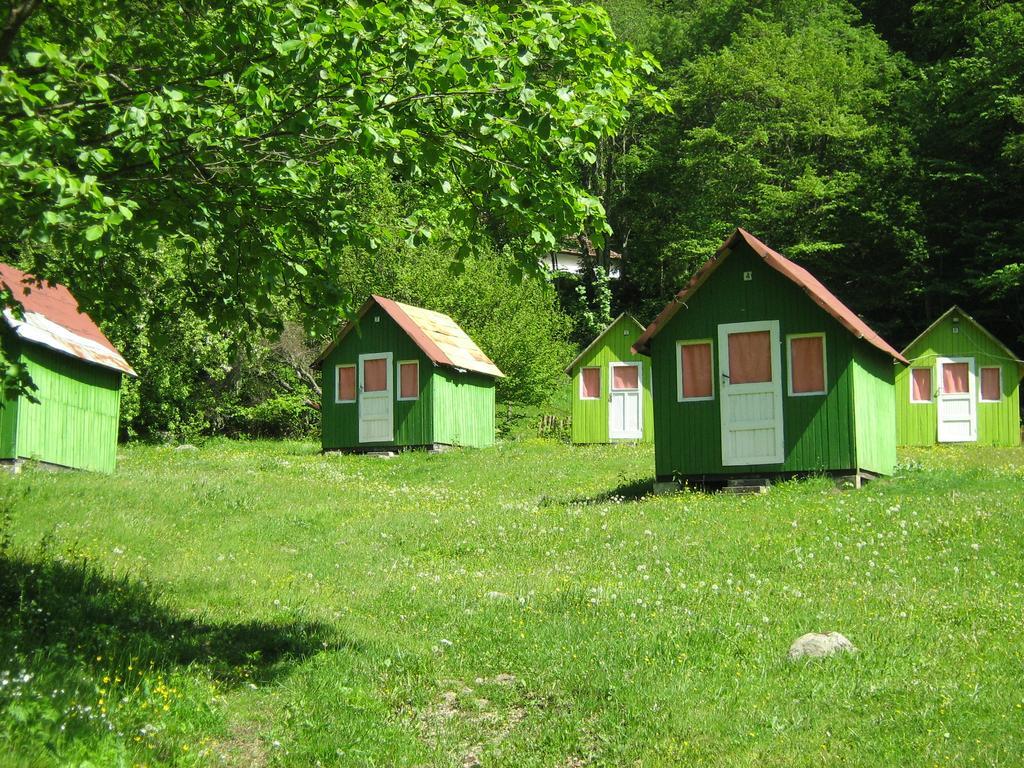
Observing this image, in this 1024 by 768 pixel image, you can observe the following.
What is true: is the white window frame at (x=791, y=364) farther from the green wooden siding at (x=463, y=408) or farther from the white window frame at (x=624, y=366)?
the white window frame at (x=624, y=366)

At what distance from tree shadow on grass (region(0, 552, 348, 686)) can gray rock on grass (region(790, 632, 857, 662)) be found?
13.5ft

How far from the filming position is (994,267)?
158 ft

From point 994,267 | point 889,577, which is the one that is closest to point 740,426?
point 889,577

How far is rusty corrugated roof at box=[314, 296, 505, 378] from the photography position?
110 ft

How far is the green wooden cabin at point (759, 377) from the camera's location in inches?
832

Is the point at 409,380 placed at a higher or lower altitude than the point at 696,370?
higher

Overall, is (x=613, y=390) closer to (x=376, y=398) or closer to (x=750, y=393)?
(x=376, y=398)

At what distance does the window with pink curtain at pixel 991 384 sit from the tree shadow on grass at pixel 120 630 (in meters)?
30.7

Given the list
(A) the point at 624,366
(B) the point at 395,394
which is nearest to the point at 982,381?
(A) the point at 624,366

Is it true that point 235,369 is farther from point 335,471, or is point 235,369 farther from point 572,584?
point 572,584

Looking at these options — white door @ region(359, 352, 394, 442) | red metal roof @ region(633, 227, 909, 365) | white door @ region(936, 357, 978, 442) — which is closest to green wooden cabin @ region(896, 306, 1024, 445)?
white door @ region(936, 357, 978, 442)

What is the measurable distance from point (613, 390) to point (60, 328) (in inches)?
749

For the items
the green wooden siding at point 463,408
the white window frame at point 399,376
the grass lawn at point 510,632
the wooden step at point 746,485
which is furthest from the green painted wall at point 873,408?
the white window frame at point 399,376

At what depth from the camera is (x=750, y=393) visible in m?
21.8
